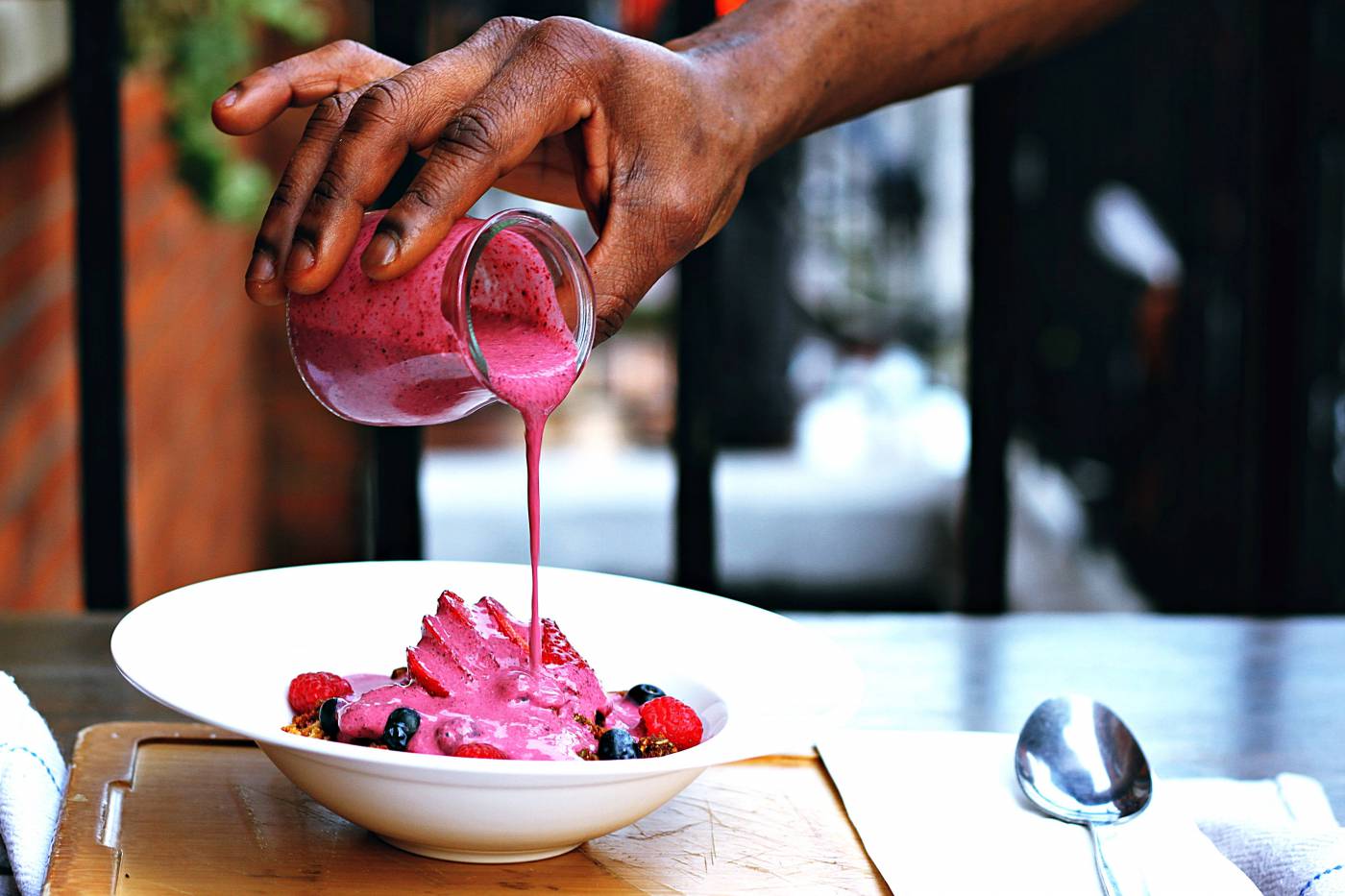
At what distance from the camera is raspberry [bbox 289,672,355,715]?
3.09 feet

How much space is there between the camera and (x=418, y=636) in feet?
3.49

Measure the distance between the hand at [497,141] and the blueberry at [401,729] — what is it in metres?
0.25

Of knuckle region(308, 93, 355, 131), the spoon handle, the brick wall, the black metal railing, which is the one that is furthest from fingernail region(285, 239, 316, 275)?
the brick wall

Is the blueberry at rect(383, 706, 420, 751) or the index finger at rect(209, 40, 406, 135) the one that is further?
the index finger at rect(209, 40, 406, 135)

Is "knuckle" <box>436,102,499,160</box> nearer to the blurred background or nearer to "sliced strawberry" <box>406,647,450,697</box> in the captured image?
"sliced strawberry" <box>406,647,450,697</box>

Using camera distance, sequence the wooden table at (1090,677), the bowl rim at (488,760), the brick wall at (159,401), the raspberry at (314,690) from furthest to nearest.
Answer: the brick wall at (159,401), the wooden table at (1090,677), the raspberry at (314,690), the bowl rim at (488,760)

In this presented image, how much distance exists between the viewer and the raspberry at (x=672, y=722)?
92 centimetres

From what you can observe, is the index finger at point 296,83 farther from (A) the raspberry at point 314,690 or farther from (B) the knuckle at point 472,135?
(A) the raspberry at point 314,690

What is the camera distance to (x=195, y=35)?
2537 millimetres

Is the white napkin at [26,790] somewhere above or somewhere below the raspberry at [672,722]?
below

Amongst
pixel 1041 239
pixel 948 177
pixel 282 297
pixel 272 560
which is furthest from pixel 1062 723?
pixel 948 177

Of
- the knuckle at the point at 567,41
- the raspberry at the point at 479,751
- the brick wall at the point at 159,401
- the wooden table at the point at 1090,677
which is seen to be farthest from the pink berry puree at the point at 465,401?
the brick wall at the point at 159,401

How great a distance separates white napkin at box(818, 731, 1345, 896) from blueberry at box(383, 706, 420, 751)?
290 millimetres

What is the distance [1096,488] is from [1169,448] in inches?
22.2
